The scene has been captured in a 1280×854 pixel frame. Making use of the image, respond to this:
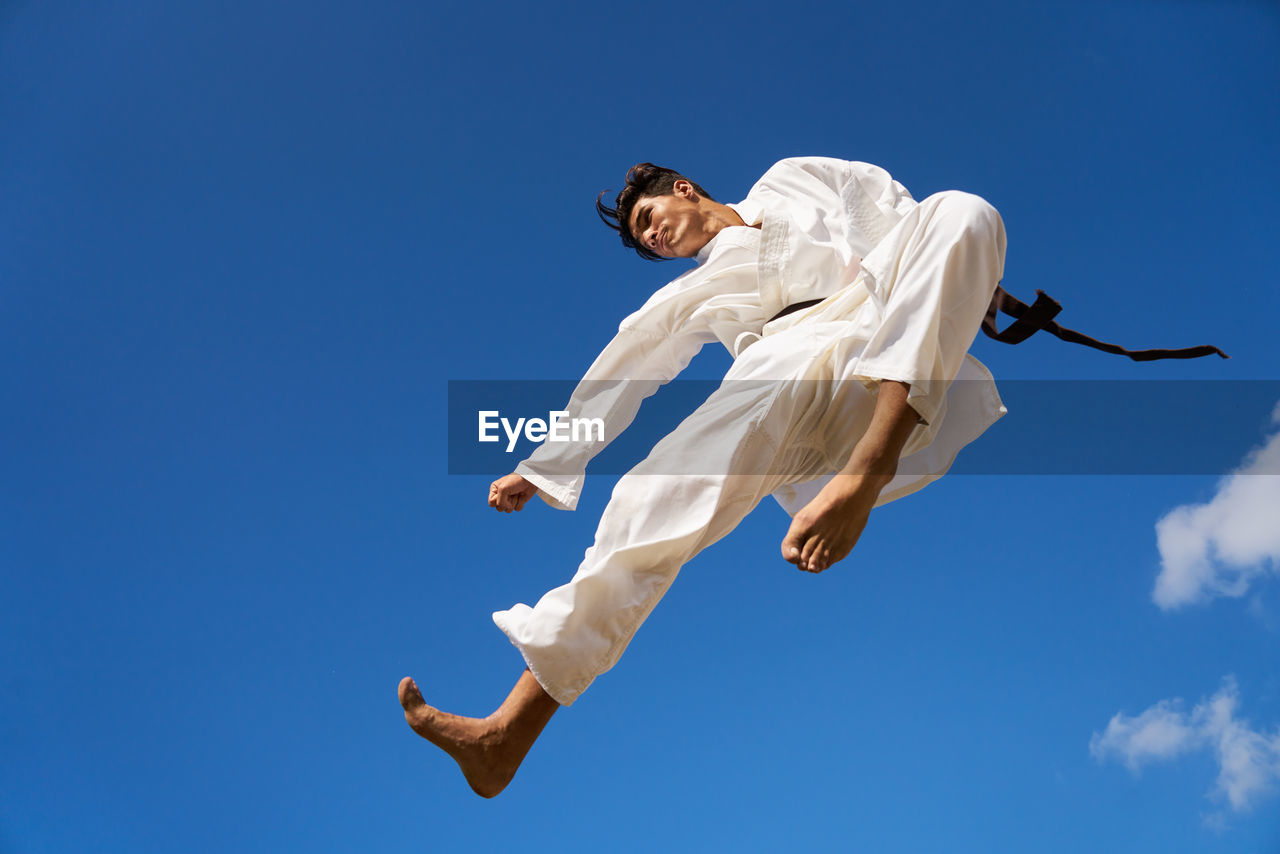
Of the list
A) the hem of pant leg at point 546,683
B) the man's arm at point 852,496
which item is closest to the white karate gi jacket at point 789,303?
the man's arm at point 852,496

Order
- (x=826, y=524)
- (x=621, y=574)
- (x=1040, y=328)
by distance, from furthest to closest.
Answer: (x=1040, y=328)
(x=621, y=574)
(x=826, y=524)

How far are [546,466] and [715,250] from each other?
2.06 feet

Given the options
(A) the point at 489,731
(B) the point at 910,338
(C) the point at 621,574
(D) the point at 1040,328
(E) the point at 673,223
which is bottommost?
(A) the point at 489,731

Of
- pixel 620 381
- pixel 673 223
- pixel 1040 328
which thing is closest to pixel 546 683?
pixel 620 381

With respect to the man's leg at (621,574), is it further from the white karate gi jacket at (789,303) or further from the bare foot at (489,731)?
the white karate gi jacket at (789,303)

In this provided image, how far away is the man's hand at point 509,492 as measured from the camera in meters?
1.91

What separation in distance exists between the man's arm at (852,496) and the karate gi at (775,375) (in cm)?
4

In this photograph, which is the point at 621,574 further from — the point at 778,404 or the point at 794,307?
the point at 794,307

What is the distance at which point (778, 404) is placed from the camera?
1.59 m

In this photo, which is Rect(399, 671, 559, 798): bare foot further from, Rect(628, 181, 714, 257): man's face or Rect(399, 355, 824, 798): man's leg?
Rect(628, 181, 714, 257): man's face

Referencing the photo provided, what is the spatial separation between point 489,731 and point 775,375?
79 centimetres

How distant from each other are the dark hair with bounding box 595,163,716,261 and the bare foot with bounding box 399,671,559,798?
4.34 feet

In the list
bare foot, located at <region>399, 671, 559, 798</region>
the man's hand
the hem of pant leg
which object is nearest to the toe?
bare foot, located at <region>399, 671, 559, 798</region>

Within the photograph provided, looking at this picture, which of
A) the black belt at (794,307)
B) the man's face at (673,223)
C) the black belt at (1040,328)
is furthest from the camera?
the man's face at (673,223)
